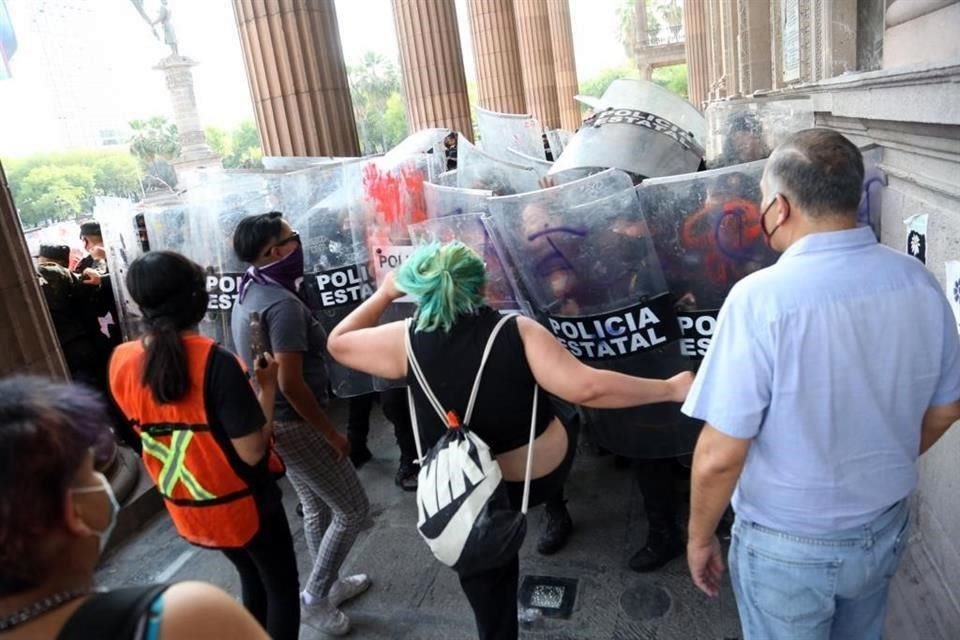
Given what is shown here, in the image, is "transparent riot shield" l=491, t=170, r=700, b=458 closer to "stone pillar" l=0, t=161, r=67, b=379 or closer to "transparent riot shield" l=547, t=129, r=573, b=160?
"stone pillar" l=0, t=161, r=67, b=379

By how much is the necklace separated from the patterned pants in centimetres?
176

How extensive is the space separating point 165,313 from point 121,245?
8.88ft

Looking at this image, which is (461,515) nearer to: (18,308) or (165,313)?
(165,313)

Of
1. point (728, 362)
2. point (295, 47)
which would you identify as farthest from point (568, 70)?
point (728, 362)

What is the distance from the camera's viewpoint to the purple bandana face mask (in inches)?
107

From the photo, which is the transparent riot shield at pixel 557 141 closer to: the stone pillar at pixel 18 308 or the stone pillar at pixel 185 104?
the stone pillar at pixel 18 308

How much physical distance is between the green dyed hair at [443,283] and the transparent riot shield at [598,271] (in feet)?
2.09

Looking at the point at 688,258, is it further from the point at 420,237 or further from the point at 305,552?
the point at 305,552

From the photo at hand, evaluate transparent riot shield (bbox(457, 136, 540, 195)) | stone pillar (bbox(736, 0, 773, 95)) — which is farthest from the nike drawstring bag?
stone pillar (bbox(736, 0, 773, 95))

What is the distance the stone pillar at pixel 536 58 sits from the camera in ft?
54.4

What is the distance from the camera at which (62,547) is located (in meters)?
0.94

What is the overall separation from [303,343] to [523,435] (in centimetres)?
107

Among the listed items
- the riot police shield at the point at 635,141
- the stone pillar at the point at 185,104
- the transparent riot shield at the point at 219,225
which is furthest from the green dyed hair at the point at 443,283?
the stone pillar at the point at 185,104

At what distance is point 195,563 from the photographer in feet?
11.7
